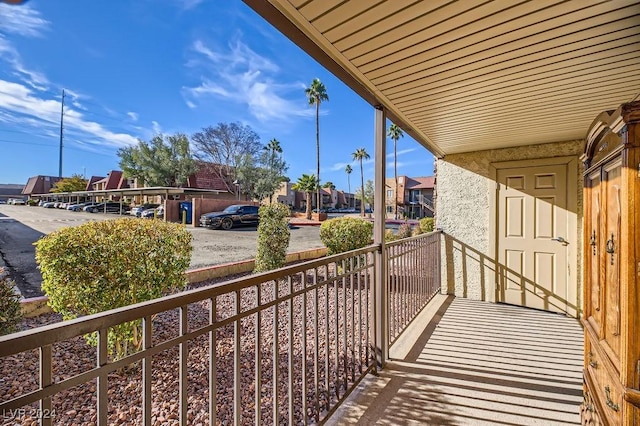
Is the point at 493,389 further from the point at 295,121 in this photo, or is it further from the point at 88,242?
the point at 295,121

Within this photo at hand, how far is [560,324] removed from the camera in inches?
136

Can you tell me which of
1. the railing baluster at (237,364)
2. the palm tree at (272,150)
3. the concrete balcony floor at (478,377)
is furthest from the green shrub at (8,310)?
the palm tree at (272,150)

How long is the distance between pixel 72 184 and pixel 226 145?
26696 millimetres

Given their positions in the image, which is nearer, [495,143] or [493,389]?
[493,389]

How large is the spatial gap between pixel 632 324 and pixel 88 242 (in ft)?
10.5

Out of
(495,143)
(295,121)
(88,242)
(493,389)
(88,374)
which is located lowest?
(493,389)

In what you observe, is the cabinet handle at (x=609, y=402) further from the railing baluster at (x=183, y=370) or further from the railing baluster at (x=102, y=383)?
the railing baluster at (x=102, y=383)

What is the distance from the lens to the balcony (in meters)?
1.39

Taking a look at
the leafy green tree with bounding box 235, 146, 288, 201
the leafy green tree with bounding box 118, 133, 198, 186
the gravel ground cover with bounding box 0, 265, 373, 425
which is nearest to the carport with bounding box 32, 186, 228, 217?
the leafy green tree with bounding box 118, 133, 198, 186

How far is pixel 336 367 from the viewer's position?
2047 millimetres

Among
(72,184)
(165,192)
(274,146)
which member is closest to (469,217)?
(165,192)

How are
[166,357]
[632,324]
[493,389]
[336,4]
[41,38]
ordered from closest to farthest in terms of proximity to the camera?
[632,324] → [336,4] → [493,389] → [166,357] → [41,38]

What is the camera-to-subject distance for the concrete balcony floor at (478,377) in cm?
196

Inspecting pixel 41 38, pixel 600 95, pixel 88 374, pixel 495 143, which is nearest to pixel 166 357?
pixel 88 374
